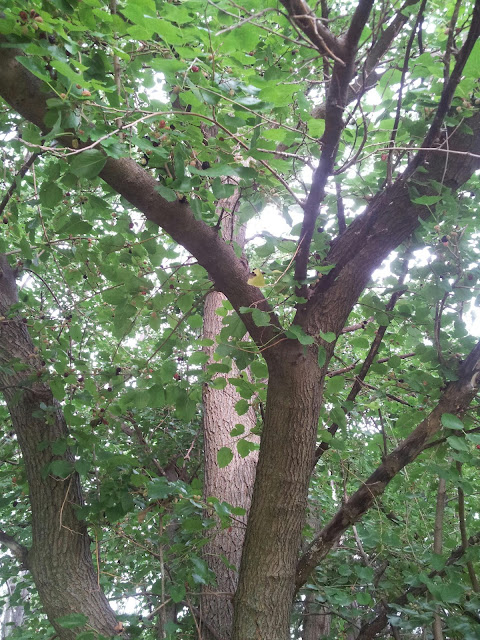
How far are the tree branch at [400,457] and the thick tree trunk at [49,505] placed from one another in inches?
36.5

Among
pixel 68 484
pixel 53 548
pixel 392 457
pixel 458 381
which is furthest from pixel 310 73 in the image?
pixel 53 548

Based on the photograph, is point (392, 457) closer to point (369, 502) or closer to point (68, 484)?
point (369, 502)

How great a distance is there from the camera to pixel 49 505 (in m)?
2.18

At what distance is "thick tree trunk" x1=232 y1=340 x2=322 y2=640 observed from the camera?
1555mm

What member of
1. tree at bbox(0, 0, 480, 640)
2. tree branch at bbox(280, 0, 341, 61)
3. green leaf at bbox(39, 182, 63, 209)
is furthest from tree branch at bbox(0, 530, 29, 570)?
tree branch at bbox(280, 0, 341, 61)

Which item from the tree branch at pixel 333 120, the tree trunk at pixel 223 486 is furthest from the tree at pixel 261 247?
the tree trunk at pixel 223 486

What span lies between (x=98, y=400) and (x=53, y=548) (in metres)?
0.70

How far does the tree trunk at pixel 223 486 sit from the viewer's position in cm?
226

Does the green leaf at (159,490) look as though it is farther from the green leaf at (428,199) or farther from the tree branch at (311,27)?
the tree branch at (311,27)

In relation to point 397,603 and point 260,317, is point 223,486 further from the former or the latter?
point 260,317

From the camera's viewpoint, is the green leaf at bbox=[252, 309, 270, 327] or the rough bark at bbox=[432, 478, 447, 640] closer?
the green leaf at bbox=[252, 309, 270, 327]

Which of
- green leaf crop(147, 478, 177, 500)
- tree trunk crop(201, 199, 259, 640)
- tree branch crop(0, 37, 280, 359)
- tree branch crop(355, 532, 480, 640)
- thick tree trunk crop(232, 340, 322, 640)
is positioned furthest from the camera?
tree trunk crop(201, 199, 259, 640)

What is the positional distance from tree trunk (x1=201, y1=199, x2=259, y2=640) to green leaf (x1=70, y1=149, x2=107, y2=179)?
63 cm

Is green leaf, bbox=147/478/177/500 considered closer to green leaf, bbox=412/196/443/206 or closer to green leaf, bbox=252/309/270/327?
green leaf, bbox=252/309/270/327
